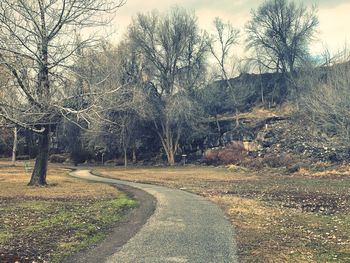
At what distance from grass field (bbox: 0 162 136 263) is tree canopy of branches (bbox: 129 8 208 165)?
3595cm

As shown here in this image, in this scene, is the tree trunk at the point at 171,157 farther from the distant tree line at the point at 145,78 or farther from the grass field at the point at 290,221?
the grass field at the point at 290,221

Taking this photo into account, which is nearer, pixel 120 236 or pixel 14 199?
pixel 120 236

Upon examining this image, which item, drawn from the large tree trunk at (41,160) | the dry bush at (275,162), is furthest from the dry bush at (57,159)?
the large tree trunk at (41,160)

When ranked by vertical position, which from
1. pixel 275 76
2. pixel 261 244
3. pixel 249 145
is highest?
pixel 275 76

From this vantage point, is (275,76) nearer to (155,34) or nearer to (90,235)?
(155,34)

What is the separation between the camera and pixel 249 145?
54.7 m

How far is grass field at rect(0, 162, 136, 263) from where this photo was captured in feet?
31.7

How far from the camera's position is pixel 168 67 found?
2287 inches

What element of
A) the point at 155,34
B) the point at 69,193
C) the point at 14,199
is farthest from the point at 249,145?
the point at 14,199

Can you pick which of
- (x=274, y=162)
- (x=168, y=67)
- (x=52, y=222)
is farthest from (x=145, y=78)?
(x=52, y=222)

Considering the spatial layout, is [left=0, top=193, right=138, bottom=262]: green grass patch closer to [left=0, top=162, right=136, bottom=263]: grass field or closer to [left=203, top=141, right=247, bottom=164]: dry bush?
[left=0, top=162, right=136, bottom=263]: grass field

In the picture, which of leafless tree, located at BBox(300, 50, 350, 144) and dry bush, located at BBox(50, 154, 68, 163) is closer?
leafless tree, located at BBox(300, 50, 350, 144)

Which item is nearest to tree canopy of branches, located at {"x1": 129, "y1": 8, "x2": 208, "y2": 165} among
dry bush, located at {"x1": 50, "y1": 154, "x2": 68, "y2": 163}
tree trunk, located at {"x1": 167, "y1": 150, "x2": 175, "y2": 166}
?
tree trunk, located at {"x1": 167, "y1": 150, "x2": 175, "y2": 166}

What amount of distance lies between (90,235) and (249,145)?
45132 mm
